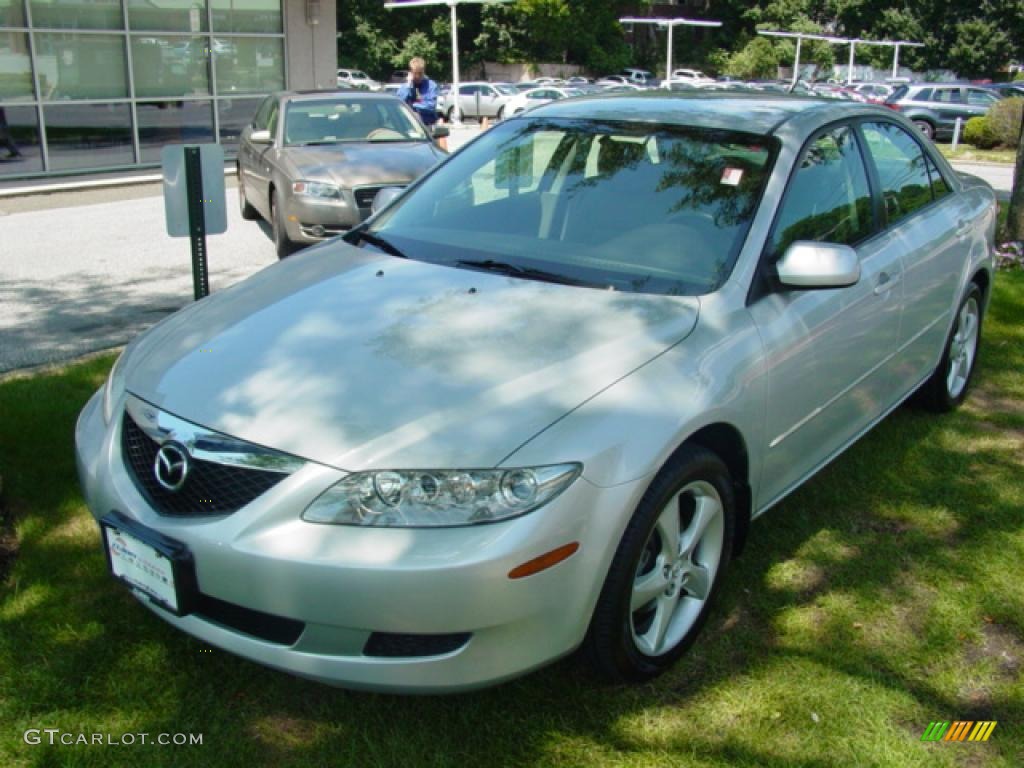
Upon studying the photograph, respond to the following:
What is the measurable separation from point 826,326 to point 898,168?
4.63 feet

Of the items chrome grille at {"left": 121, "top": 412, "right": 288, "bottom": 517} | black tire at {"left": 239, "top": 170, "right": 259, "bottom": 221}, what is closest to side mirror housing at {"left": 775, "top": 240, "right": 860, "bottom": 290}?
chrome grille at {"left": 121, "top": 412, "right": 288, "bottom": 517}

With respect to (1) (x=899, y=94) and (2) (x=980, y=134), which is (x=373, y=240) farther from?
(1) (x=899, y=94)

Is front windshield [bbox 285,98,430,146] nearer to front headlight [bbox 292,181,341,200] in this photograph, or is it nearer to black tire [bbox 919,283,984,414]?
front headlight [bbox 292,181,341,200]

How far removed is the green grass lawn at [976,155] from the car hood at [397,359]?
20707mm

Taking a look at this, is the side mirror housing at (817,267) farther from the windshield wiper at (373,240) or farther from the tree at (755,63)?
the tree at (755,63)

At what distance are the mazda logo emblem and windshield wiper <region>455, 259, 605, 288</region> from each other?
1278 mm

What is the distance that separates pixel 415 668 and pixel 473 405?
27.0 inches

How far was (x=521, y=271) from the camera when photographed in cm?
350

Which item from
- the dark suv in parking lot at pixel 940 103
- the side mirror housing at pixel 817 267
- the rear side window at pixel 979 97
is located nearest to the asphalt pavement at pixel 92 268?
the side mirror housing at pixel 817 267

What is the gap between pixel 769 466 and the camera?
135 inches

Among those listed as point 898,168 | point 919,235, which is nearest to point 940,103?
point 898,168

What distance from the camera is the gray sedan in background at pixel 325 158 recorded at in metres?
9.12

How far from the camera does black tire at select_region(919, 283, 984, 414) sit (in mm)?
5089

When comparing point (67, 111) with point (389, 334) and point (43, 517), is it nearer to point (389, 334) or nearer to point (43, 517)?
point (43, 517)
